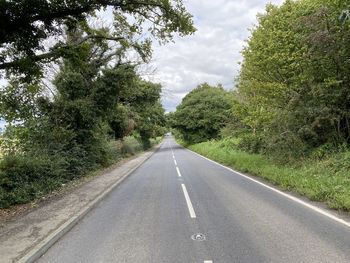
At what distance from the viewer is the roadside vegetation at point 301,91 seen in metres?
13.4

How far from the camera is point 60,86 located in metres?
19.4

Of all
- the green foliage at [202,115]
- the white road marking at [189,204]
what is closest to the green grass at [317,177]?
the white road marking at [189,204]

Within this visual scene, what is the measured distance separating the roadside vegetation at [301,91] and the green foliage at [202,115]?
36.9 m

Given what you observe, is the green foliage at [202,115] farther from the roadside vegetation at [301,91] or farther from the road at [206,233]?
the road at [206,233]

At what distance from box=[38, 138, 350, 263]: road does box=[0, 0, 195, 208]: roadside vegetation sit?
3925 mm

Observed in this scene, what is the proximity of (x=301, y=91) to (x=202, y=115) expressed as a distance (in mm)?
42688

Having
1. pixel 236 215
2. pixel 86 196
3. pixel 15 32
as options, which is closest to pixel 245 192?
pixel 236 215

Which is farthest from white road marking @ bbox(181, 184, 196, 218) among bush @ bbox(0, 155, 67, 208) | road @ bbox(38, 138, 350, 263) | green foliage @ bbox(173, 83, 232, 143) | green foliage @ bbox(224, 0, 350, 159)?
green foliage @ bbox(173, 83, 232, 143)

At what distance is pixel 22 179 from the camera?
38.8 ft

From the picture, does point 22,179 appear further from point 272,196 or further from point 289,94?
point 289,94

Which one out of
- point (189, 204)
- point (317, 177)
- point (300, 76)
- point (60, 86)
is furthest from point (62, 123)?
point (317, 177)

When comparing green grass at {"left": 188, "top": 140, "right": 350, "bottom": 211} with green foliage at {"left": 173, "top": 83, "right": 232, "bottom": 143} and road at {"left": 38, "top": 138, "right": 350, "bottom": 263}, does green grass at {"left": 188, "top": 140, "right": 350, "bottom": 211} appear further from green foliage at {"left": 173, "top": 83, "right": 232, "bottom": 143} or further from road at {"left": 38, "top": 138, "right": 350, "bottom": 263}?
green foliage at {"left": 173, "top": 83, "right": 232, "bottom": 143}

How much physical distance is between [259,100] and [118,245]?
13.3 m

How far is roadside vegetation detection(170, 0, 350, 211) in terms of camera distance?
1342 centimetres
